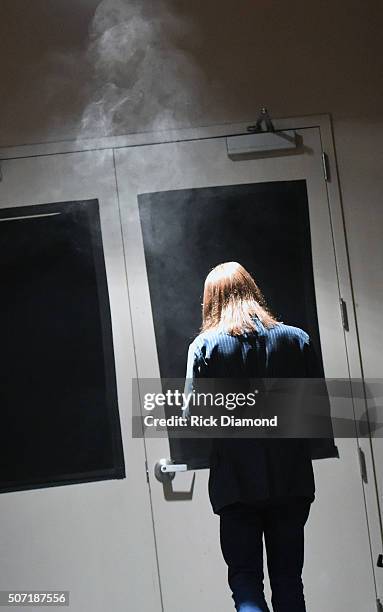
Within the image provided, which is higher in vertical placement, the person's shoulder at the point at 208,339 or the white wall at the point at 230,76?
the white wall at the point at 230,76

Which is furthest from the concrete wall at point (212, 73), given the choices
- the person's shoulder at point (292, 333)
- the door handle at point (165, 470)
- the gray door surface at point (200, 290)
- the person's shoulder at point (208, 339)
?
the door handle at point (165, 470)

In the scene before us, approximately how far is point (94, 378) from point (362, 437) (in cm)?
89

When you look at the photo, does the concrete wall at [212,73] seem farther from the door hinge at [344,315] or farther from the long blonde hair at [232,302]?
the long blonde hair at [232,302]

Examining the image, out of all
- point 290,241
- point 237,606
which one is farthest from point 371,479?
point 290,241

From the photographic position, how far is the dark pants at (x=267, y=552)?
2.69 m

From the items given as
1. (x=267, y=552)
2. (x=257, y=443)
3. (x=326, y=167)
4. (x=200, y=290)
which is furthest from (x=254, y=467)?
(x=326, y=167)

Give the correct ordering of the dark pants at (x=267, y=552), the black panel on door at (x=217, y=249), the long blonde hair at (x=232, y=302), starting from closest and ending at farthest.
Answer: the dark pants at (x=267, y=552) → the long blonde hair at (x=232, y=302) → the black panel on door at (x=217, y=249)

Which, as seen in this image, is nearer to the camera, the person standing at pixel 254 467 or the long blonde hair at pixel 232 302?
the person standing at pixel 254 467

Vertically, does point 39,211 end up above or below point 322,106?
below

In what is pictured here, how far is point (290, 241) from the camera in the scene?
9.68ft

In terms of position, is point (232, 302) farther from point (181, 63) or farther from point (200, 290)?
point (181, 63)

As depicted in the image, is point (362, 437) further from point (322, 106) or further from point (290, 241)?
point (322, 106)

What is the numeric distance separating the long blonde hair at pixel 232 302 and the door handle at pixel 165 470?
45 cm

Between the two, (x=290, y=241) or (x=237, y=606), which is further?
(x=290, y=241)
